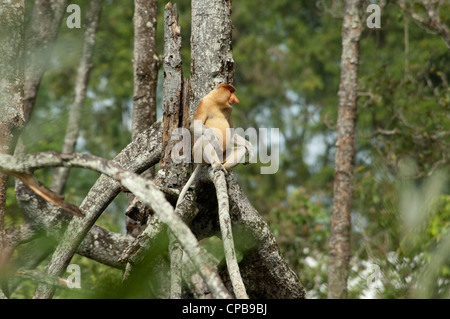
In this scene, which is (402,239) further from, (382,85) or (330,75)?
(330,75)

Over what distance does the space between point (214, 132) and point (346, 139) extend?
3305mm

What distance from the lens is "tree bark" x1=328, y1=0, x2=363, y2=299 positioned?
739 cm

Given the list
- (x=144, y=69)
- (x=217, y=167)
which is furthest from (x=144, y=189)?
(x=144, y=69)

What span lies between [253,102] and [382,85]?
10.3 m

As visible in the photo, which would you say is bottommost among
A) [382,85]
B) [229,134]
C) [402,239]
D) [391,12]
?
[402,239]

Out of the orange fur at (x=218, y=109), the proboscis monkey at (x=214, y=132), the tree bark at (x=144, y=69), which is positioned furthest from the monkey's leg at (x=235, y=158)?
the tree bark at (x=144, y=69)

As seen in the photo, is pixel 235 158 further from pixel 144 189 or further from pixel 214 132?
pixel 144 189

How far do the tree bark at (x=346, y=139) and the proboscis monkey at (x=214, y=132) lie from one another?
287cm

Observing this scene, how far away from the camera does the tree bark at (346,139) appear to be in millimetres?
7391

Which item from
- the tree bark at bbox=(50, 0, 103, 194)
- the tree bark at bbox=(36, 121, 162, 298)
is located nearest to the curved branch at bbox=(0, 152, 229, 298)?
the tree bark at bbox=(36, 121, 162, 298)

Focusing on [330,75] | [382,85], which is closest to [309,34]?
[330,75]

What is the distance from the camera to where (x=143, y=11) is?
22.0 feet

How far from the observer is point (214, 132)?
485 centimetres

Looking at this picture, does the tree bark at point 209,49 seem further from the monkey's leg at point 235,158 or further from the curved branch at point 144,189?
the curved branch at point 144,189
